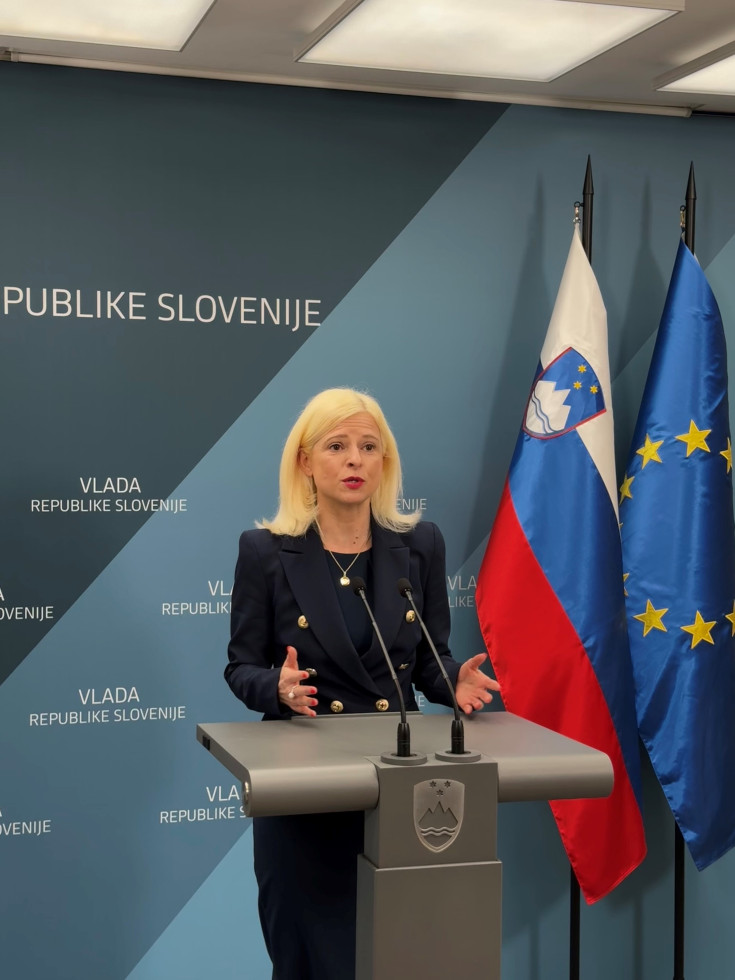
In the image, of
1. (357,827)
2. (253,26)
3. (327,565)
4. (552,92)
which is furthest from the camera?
(552,92)

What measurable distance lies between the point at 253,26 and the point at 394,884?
7.50 feet

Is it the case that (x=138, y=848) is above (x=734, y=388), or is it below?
below

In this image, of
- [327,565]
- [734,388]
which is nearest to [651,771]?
[734,388]

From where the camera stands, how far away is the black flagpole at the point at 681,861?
386 cm

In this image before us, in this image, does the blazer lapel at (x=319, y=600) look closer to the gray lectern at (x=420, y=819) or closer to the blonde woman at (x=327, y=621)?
the blonde woman at (x=327, y=621)

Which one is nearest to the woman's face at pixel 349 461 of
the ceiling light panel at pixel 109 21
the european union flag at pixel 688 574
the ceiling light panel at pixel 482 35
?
the ceiling light panel at pixel 482 35

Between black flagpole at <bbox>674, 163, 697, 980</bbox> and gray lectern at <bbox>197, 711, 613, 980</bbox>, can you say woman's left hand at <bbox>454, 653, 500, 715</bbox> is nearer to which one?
gray lectern at <bbox>197, 711, 613, 980</bbox>

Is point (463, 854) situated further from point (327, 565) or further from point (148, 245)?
point (148, 245)

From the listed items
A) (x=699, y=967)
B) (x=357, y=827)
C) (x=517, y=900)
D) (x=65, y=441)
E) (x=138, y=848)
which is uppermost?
(x=65, y=441)

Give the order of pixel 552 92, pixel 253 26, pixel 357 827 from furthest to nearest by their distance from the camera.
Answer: pixel 552 92 → pixel 253 26 → pixel 357 827

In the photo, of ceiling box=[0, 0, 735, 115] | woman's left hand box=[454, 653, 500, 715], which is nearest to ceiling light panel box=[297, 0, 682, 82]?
ceiling box=[0, 0, 735, 115]

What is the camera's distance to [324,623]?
8.28ft

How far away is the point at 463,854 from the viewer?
→ 1.95m

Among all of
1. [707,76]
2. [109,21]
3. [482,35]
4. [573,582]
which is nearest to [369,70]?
[482,35]
